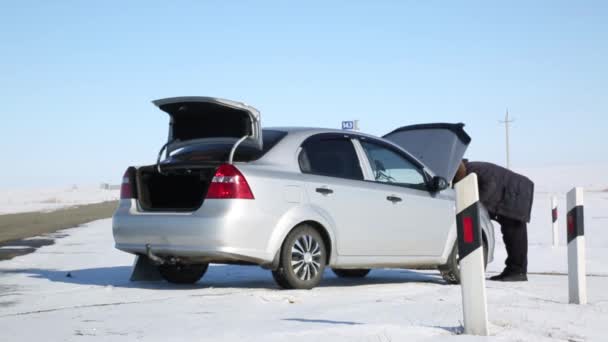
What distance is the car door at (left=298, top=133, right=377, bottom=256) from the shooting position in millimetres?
9031

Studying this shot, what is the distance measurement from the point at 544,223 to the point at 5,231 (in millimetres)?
14372

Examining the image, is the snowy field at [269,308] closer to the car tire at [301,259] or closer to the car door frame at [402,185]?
the car tire at [301,259]

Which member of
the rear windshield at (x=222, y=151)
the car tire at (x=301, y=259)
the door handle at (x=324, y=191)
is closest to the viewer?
the car tire at (x=301, y=259)

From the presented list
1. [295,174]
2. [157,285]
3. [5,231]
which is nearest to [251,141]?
[295,174]

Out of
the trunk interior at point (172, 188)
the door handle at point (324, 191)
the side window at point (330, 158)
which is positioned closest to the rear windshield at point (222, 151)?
the trunk interior at point (172, 188)

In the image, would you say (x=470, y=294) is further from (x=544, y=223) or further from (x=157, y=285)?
(x=544, y=223)

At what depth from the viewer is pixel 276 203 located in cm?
855

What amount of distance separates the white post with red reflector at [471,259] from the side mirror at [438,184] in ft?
13.8

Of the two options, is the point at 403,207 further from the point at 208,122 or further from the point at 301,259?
the point at 208,122

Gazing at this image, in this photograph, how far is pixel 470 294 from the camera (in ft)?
19.0

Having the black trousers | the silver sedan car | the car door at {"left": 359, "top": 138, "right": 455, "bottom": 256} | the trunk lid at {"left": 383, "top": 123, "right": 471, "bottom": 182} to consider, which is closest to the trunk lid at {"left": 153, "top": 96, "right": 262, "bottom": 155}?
the silver sedan car

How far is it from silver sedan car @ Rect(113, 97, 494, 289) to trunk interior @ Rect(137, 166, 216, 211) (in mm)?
10

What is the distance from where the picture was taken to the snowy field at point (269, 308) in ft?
19.6

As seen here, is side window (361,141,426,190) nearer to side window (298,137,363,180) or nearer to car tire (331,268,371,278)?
side window (298,137,363,180)
